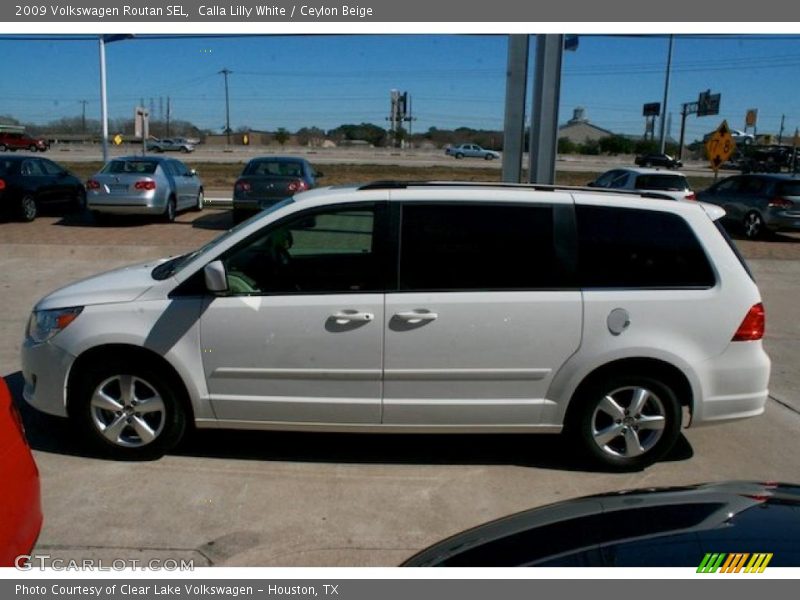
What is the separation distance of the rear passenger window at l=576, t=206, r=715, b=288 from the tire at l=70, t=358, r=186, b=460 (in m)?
2.72

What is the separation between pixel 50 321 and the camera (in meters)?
4.85

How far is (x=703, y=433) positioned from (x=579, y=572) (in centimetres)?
383

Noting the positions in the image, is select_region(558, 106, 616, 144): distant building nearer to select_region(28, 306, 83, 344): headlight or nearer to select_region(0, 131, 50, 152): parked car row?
select_region(0, 131, 50, 152): parked car row

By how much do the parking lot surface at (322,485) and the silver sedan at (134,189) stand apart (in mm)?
10298

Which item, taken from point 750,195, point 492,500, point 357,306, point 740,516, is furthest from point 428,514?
point 750,195

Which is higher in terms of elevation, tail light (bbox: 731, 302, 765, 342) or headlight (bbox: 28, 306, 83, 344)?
A: tail light (bbox: 731, 302, 765, 342)

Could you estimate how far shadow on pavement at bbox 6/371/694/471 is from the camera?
16.5 feet

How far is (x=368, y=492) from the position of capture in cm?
455

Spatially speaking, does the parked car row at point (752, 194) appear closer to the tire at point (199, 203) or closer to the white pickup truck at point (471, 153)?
the tire at point (199, 203)

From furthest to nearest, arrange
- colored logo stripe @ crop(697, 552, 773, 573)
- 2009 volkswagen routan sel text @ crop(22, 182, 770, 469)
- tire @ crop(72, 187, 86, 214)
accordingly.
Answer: tire @ crop(72, 187, 86, 214) → 2009 volkswagen routan sel text @ crop(22, 182, 770, 469) → colored logo stripe @ crop(697, 552, 773, 573)

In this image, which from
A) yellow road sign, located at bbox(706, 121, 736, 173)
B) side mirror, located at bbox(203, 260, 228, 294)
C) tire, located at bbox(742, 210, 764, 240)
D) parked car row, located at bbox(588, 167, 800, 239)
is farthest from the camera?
yellow road sign, located at bbox(706, 121, 736, 173)

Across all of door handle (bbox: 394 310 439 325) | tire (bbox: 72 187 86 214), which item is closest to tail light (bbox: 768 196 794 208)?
door handle (bbox: 394 310 439 325)

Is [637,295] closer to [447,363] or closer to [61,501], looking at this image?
[447,363]

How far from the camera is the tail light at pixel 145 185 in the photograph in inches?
635
